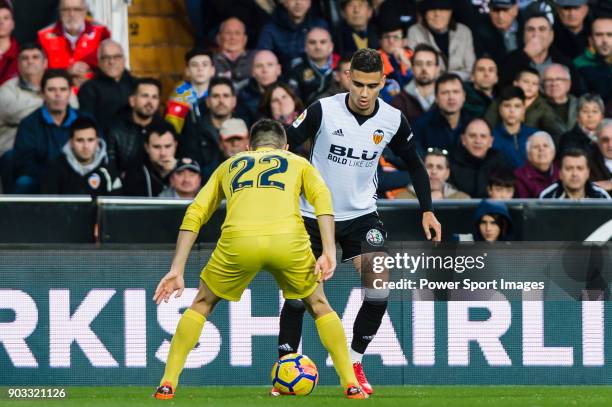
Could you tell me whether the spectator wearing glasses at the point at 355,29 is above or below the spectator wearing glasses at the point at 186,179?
above

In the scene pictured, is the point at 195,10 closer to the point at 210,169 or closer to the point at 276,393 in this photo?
the point at 210,169

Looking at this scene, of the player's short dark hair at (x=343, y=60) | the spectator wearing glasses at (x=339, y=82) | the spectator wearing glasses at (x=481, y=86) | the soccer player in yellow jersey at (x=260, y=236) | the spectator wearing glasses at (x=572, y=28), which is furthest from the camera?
the spectator wearing glasses at (x=572, y=28)

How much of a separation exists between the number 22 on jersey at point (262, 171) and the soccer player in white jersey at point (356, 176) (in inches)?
35.8

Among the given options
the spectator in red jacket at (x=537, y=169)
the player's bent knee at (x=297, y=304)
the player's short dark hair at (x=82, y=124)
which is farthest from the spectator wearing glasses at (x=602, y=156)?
the player's short dark hair at (x=82, y=124)

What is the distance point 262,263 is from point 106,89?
5.33 m

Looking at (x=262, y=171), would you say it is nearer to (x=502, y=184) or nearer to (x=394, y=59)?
(x=502, y=184)

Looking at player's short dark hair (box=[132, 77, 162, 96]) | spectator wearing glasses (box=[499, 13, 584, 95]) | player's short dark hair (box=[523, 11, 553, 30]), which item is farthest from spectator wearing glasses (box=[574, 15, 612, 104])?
player's short dark hair (box=[132, 77, 162, 96])

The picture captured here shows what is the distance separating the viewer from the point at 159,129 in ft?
42.3

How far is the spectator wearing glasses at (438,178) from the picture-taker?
12.6m

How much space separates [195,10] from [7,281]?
5.45 metres

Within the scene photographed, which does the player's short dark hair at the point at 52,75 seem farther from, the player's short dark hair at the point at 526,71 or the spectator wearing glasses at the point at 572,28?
the spectator wearing glasses at the point at 572,28

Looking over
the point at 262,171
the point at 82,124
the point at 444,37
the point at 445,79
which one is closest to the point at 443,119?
the point at 445,79

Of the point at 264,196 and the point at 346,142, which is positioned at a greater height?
the point at 346,142

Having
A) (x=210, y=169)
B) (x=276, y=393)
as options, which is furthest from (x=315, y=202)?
(x=210, y=169)
